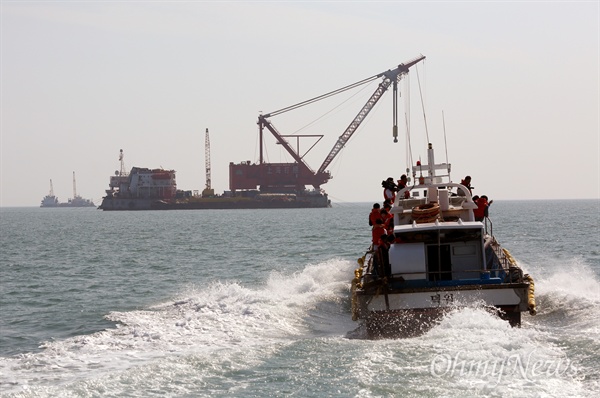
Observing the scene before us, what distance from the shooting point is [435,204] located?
20.5m

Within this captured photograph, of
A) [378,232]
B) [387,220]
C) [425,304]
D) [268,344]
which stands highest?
[387,220]

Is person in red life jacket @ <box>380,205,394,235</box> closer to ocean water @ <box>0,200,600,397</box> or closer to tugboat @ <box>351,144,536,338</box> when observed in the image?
tugboat @ <box>351,144,536,338</box>

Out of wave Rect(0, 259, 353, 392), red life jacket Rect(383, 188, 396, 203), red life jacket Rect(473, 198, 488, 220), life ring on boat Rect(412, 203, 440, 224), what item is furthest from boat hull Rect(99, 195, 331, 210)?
life ring on boat Rect(412, 203, 440, 224)

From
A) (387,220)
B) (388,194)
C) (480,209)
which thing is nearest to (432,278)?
(387,220)

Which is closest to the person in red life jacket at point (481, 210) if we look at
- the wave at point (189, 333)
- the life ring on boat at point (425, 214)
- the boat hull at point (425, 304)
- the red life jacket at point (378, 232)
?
the life ring on boat at point (425, 214)

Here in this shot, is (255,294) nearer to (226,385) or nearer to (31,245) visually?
(226,385)

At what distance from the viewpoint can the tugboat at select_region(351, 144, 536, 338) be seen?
1752cm

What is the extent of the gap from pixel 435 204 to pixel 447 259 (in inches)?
72.7

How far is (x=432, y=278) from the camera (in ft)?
62.1

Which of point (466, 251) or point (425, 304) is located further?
point (466, 251)

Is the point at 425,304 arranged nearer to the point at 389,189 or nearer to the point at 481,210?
the point at 481,210

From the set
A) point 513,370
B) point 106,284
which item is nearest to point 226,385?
point 513,370

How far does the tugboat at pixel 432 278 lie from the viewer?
17.5m

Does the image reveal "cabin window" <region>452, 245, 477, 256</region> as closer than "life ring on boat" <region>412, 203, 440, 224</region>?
Yes
